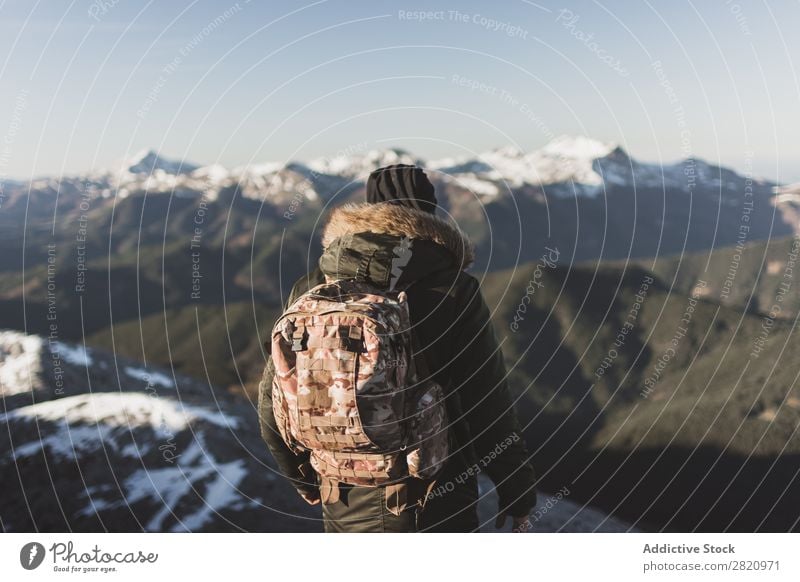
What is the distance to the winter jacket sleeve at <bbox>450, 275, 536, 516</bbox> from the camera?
15.3ft

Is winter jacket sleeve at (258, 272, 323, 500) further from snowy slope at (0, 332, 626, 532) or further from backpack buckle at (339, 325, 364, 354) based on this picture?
snowy slope at (0, 332, 626, 532)

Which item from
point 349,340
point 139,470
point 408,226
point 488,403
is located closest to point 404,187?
point 408,226

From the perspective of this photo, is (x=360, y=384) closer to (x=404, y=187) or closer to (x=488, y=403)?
(x=488, y=403)

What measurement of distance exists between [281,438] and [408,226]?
2411 mm

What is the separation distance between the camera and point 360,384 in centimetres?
459

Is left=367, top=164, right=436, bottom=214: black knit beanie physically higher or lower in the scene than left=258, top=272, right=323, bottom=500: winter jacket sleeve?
higher

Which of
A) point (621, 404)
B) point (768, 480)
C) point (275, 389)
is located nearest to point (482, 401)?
point (275, 389)

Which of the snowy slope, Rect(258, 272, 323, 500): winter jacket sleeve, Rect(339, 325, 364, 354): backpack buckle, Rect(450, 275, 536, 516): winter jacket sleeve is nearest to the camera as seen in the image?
Rect(339, 325, 364, 354): backpack buckle

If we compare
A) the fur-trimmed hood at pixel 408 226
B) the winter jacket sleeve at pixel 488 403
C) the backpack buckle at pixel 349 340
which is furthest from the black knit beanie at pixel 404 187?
the backpack buckle at pixel 349 340

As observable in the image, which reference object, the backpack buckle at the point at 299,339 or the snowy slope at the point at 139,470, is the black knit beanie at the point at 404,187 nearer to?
the backpack buckle at the point at 299,339

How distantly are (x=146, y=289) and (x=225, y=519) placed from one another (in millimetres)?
199435

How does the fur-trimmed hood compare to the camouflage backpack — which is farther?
the fur-trimmed hood

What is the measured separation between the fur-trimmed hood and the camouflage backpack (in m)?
0.50

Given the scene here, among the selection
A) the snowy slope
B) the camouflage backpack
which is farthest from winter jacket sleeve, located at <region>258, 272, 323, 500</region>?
the snowy slope
